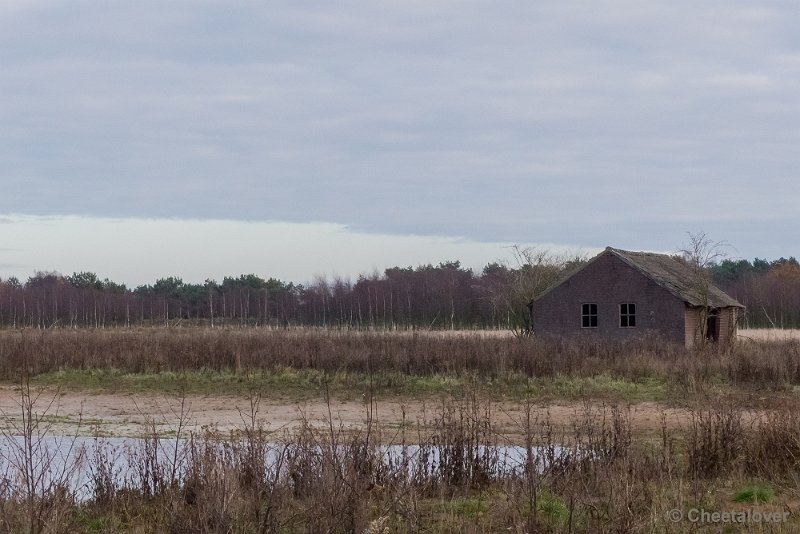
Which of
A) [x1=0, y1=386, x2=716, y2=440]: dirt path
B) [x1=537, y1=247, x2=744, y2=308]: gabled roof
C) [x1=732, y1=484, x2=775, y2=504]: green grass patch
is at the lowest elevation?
[x1=0, y1=386, x2=716, y2=440]: dirt path

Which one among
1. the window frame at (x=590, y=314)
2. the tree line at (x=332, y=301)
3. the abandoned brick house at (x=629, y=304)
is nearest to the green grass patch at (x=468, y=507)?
the abandoned brick house at (x=629, y=304)

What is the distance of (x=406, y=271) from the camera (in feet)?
371

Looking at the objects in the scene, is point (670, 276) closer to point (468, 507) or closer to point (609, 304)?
point (609, 304)

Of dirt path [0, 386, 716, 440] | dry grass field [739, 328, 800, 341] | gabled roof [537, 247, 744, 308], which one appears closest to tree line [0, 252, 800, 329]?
dry grass field [739, 328, 800, 341]

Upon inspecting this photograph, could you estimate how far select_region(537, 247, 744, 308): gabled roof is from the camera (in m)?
37.5

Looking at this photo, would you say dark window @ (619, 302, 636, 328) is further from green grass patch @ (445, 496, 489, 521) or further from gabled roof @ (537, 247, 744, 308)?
green grass patch @ (445, 496, 489, 521)

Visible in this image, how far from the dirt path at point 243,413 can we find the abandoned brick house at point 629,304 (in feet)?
55.1

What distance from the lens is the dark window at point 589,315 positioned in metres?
39.0

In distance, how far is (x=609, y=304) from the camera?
3856 centimetres

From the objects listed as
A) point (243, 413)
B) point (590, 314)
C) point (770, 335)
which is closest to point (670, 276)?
point (590, 314)

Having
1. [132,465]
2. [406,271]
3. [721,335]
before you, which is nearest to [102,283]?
[406,271]

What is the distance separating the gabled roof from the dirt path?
1733cm

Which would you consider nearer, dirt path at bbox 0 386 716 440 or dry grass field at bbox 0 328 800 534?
dry grass field at bbox 0 328 800 534

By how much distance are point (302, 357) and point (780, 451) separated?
61.9 feet
